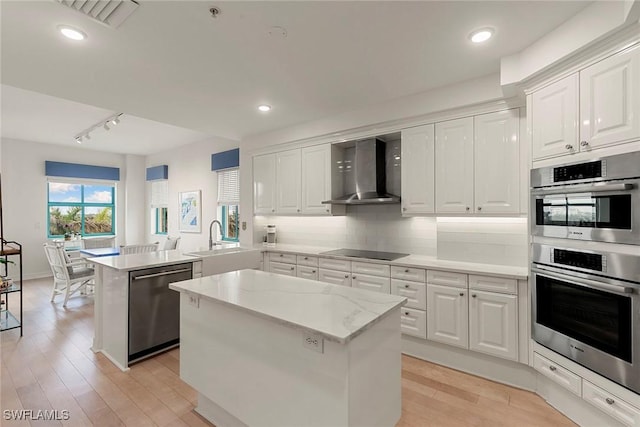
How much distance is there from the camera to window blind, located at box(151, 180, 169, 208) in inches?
283

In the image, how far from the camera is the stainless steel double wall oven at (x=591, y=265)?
1704 mm

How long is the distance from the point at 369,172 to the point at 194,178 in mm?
4326

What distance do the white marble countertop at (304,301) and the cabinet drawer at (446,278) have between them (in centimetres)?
118

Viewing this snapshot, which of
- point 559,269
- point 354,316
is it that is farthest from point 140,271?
point 559,269

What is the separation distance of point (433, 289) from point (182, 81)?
3.02 meters

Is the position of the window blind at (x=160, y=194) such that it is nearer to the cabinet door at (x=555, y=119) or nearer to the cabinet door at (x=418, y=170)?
the cabinet door at (x=418, y=170)

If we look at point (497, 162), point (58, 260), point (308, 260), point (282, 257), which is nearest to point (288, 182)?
point (282, 257)

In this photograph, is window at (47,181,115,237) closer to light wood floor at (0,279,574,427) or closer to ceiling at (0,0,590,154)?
ceiling at (0,0,590,154)

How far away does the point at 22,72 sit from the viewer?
2.50 metres

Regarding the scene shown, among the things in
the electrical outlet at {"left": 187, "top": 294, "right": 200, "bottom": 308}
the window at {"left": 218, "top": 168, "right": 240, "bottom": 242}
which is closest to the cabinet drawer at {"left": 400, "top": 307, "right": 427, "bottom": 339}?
the electrical outlet at {"left": 187, "top": 294, "right": 200, "bottom": 308}

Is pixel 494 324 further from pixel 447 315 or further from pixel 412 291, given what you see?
pixel 412 291

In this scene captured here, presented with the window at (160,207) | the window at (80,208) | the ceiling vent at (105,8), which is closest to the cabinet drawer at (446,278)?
the ceiling vent at (105,8)

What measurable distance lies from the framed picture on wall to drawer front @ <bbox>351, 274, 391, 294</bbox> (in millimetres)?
4090

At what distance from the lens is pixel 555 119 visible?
2113mm
